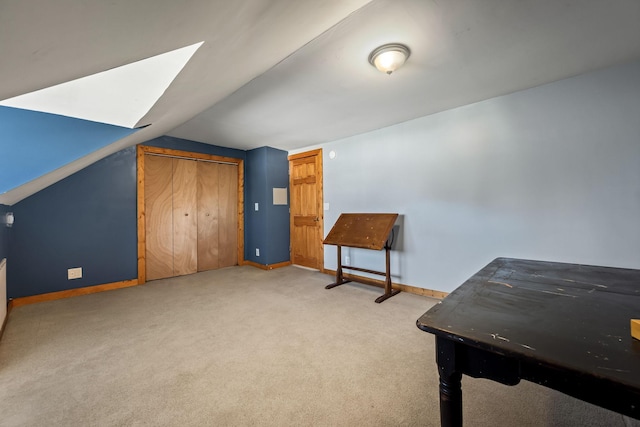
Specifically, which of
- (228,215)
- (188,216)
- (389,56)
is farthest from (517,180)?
(188,216)

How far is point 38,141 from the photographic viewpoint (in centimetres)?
175

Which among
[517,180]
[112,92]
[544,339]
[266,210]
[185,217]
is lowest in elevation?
[544,339]

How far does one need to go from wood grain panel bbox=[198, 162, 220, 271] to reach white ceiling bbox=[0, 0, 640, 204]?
154cm

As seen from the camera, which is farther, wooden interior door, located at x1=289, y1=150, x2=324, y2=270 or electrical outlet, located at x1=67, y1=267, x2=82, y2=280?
wooden interior door, located at x1=289, y1=150, x2=324, y2=270

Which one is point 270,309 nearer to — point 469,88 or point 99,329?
point 99,329

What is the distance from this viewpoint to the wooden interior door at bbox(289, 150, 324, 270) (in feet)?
15.5

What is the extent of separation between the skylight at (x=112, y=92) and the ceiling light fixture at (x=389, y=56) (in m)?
1.34

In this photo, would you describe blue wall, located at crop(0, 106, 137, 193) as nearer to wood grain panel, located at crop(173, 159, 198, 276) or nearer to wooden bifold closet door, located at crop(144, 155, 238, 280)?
wooden bifold closet door, located at crop(144, 155, 238, 280)

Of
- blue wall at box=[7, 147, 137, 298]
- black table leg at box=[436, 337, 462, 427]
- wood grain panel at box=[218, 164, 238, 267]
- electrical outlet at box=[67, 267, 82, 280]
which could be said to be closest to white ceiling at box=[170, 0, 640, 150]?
blue wall at box=[7, 147, 137, 298]

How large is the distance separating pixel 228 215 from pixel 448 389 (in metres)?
4.85

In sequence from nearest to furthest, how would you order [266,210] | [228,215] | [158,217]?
[158,217]
[266,210]
[228,215]

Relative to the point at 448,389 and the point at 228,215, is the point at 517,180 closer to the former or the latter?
the point at 448,389

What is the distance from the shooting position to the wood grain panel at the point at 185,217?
4.41 m

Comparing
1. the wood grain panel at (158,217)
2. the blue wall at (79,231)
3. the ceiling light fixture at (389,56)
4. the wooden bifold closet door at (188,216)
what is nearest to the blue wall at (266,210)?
the wooden bifold closet door at (188,216)
